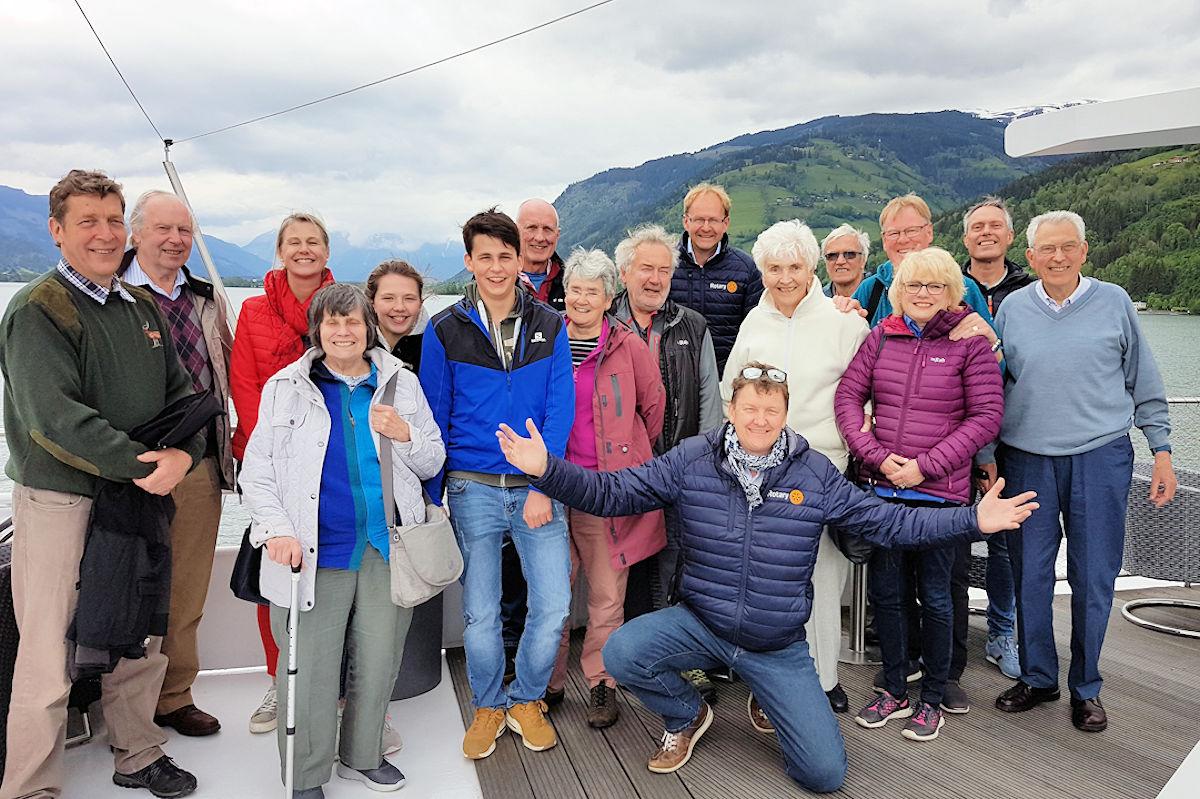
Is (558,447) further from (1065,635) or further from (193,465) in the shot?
(1065,635)

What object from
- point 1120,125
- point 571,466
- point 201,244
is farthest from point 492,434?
point 201,244

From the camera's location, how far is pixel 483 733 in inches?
107

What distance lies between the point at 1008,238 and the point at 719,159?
8605 centimetres

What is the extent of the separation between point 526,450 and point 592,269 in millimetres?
740

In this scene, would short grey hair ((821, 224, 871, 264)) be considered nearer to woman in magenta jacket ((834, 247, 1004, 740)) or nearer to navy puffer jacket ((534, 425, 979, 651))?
woman in magenta jacket ((834, 247, 1004, 740))

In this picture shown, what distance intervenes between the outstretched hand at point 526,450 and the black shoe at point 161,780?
4.70ft

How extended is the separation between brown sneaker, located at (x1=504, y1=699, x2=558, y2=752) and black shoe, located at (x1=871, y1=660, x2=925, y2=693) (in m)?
1.30

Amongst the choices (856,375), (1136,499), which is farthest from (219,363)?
(1136,499)

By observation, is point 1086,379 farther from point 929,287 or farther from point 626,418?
point 626,418

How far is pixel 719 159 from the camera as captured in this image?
85000mm

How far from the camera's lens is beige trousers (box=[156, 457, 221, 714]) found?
2734 mm

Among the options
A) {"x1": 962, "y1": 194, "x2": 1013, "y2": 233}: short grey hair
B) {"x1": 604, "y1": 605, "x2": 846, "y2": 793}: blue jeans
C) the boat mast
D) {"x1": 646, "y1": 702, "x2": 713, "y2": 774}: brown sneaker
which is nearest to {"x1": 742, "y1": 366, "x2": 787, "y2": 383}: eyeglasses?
{"x1": 604, "y1": 605, "x2": 846, "y2": 793}: blue jeans

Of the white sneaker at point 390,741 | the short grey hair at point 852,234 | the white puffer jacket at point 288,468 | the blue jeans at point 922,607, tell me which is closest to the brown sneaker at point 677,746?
the blue jeans at point 922,607

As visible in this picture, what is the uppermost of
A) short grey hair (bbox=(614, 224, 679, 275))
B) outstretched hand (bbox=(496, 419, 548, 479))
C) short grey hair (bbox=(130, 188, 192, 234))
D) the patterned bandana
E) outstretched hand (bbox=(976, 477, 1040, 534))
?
short grey hair (bbox=(130, 188, 192, 234))
